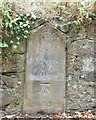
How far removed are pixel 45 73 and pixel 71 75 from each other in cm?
28

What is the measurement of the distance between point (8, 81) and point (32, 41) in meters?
0.49

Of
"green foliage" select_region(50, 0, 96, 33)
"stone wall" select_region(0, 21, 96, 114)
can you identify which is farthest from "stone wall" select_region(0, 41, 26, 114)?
"green foliage" select_region(50, 0, 96, 33)

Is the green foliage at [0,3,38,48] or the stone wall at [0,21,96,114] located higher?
the green foliage at [0,3,38,48]

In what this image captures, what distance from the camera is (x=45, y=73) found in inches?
110

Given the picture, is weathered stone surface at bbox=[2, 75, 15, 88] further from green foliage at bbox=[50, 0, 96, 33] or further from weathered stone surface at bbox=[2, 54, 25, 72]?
green foliage at bbox=[50, 0, 96, 33]

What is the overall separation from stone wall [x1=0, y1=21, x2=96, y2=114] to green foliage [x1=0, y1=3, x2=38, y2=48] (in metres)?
0.08

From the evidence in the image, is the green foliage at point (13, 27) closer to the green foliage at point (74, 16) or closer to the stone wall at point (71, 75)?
the stone wall at point (71, 75)

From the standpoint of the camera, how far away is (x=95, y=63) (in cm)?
285

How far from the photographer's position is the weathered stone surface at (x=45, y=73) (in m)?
2.79

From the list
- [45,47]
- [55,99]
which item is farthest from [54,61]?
[55,99]

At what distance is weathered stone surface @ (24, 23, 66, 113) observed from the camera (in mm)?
2785

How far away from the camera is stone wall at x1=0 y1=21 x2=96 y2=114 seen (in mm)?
2781

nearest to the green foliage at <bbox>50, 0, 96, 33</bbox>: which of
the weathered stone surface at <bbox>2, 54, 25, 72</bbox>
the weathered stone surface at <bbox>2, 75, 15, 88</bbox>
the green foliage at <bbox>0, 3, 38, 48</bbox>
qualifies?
the green foliage at <bbox>0, 3, 38, 48</bbox>

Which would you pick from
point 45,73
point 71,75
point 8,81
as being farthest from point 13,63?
point 71,75
